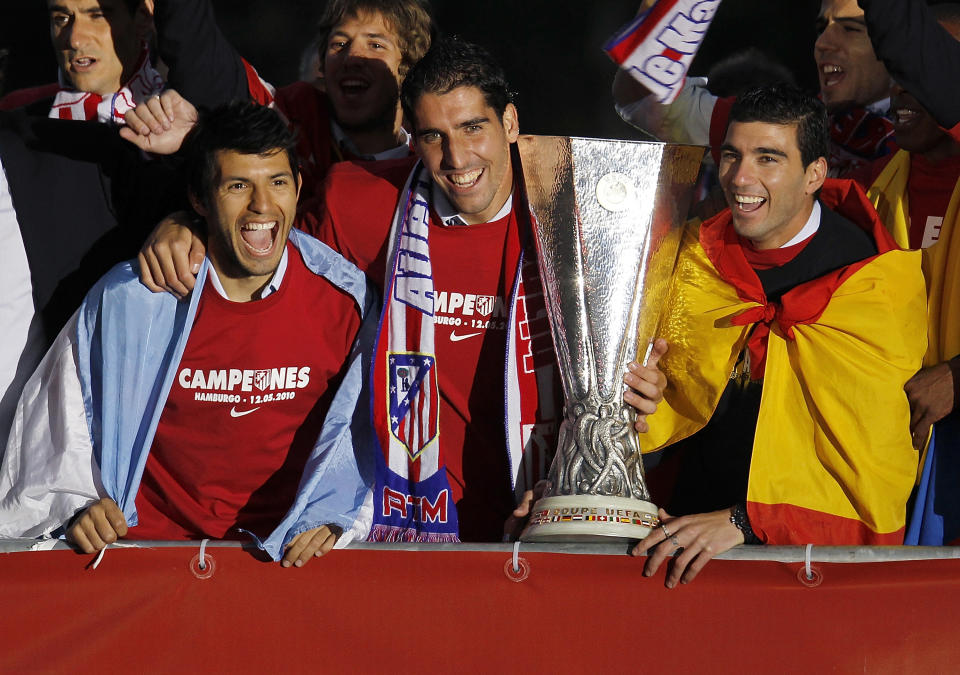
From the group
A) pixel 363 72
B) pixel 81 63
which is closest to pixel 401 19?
pixel 363 72

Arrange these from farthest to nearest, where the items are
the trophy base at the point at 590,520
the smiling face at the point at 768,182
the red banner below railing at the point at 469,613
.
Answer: the smiling face at the point at 768,182 < the trophy base at the point at 590,520 < the red banner below railing at the point at 469,613

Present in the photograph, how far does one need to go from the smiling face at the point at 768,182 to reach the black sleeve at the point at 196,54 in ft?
4.51

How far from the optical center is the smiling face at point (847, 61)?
3822 mm

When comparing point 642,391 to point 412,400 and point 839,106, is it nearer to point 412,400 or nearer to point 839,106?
point 412,400

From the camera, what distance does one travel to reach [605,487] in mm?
2686

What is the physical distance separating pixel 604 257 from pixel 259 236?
2.73ft

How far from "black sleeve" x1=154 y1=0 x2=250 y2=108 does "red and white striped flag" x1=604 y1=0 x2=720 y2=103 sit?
1033 millimetres

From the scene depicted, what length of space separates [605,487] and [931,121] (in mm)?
1416

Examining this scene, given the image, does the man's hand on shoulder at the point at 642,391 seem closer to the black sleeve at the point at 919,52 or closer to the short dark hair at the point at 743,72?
the black sleeve at the point at 919,52

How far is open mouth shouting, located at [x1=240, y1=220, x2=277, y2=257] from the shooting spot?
300 centimetres

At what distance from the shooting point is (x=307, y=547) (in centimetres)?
269

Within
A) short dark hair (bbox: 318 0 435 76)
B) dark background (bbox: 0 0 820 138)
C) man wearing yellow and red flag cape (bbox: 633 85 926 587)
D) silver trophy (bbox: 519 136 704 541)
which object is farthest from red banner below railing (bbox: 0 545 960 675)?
dark background (bbox: 0 0 820 138)

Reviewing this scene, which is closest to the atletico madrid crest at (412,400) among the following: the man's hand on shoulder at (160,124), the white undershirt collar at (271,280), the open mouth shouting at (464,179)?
the white undershirt collar at (271,280)

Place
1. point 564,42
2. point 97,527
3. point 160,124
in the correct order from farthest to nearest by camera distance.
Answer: point 564,42, point 160,124, point 97,527
